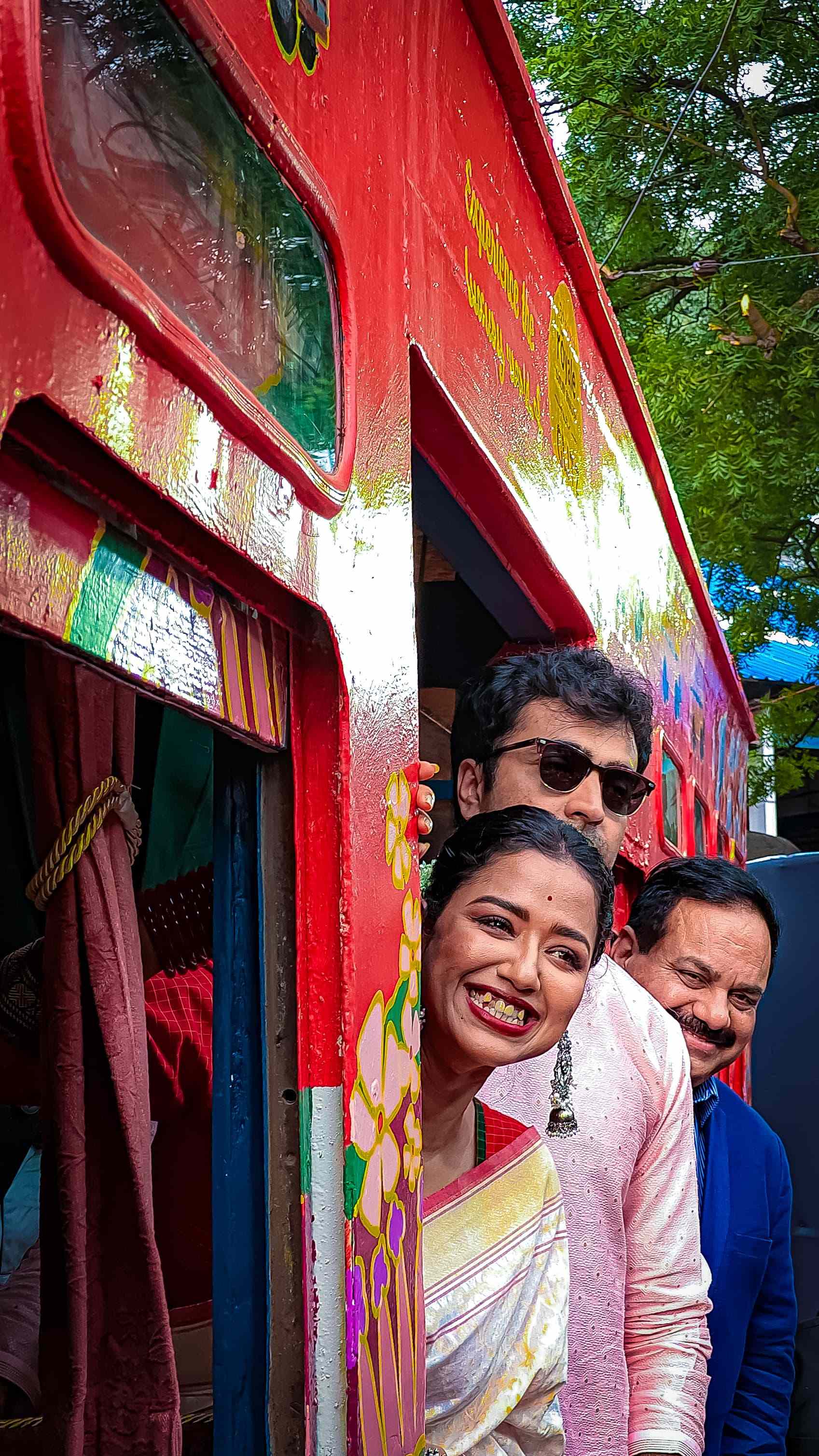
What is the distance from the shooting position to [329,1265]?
144 centimetres

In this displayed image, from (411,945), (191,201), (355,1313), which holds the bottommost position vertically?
(355,1313)

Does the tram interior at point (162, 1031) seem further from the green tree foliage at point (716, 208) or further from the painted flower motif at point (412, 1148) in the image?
the green tree foliage at point (716, 208)

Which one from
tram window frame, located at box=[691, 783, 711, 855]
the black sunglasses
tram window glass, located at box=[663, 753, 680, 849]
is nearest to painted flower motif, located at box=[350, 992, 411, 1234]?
the black sunglasses

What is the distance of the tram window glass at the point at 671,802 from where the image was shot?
4.77 meters

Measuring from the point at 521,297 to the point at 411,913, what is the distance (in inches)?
55.6

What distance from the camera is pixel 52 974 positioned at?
145cm

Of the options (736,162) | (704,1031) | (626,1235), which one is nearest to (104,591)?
(626,1235)

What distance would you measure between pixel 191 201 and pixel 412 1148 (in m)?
1.08

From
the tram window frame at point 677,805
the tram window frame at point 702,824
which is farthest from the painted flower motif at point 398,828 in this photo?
the tram window frame at point 702,824

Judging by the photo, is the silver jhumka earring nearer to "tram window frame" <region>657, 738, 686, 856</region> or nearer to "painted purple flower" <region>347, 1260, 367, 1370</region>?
"painted purple flower" <region>347, 1260, 367, 1370</region>

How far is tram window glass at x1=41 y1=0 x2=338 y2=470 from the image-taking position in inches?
39.9

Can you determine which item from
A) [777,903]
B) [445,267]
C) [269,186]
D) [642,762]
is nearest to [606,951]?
[642,762]

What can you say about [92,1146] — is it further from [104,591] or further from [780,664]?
[780,664]

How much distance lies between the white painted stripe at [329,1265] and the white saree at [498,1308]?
43cm
